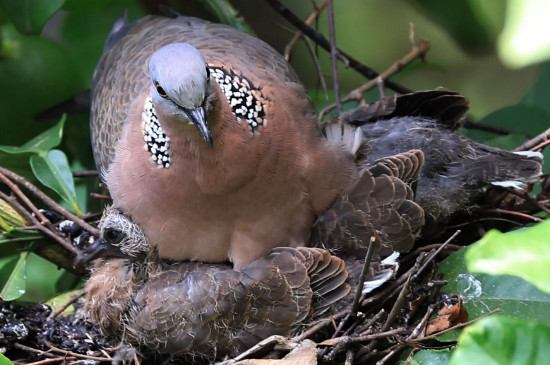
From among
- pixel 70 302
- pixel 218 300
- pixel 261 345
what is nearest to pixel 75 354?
pixel 70 302

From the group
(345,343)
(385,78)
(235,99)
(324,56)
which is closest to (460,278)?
(345,343)

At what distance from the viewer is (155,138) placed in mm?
1637

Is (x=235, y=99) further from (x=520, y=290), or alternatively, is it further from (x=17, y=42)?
(x=17, y=42)

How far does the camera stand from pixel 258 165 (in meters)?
1.64

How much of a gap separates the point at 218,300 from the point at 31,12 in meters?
1.07

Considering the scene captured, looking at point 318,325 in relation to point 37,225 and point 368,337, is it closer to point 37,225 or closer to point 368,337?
point 368,337

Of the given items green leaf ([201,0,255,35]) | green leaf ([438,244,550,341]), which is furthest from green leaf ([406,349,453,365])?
green leaf ([201,0,255,35])

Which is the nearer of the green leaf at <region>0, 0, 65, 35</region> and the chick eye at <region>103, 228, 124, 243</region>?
the chick eye at <region>103, 228, 124, 243</region>

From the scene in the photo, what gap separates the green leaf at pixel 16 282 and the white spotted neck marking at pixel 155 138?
558 millimetres

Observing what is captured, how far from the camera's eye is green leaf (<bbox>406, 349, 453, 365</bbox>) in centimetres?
138

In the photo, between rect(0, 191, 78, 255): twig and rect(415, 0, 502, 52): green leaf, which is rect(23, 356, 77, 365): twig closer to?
rect(0, 191, 78, 255): twig

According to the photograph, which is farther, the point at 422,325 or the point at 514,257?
the point at 422,325

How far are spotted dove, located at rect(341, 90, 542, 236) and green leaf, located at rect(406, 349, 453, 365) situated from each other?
536 mm

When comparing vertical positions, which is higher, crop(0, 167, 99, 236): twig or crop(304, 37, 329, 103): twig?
crop(304, 37, 329, 103): twig
